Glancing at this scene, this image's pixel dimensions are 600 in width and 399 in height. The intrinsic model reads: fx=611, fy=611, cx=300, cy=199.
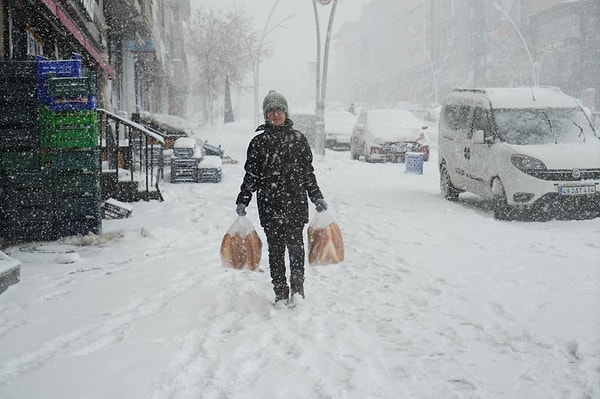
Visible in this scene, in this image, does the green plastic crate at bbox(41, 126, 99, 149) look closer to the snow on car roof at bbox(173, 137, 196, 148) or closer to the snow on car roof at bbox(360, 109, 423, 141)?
the snow on car roof at bbox(173, 137, 196, 148)

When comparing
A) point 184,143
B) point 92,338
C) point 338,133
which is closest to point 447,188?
point 184,143

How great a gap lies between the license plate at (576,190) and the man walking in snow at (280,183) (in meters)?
5.48

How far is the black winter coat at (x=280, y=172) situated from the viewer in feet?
16.2

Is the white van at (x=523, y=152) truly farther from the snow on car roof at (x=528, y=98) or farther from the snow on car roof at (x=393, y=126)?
the snow on car roof at (x=393, y=126)

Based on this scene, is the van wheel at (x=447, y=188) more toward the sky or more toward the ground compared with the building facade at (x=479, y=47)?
more toward the ground

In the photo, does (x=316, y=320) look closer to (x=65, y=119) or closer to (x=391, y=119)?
(x=65, y=119)

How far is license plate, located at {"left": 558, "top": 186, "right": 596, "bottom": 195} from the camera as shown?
9094 millimetres

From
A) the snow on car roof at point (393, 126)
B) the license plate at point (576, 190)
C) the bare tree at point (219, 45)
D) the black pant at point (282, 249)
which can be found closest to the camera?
the black pant at point (282, 249)

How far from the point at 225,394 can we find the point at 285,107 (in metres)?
2.40

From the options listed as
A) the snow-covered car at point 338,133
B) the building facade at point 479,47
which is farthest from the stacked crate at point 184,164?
the building facade at point 479,47

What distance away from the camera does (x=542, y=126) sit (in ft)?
33.5

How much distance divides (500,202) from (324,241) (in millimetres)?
5480

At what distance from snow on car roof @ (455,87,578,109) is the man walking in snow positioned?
6.56 metres

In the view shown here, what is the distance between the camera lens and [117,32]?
20.2 meters
